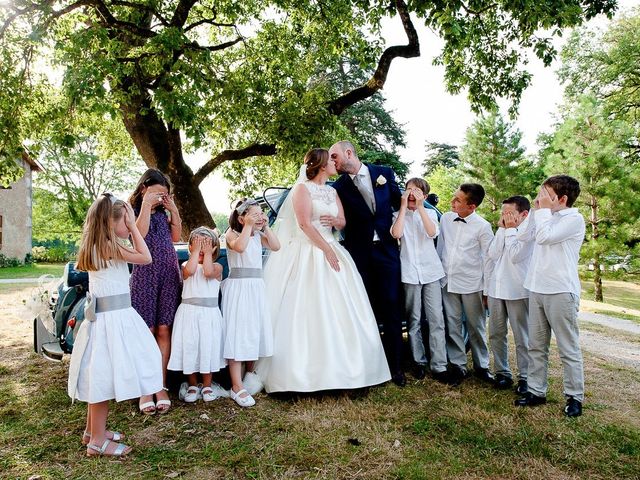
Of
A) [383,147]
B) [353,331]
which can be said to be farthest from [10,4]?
[383,147]

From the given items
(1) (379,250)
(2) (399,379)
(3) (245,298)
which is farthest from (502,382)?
(3) (245,298)

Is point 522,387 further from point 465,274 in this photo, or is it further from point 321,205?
point 321,205

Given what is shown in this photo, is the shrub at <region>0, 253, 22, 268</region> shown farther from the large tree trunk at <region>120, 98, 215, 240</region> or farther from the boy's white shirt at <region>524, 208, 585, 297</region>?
the boy's white shirt at <region>524, 208, 585, 297</region>

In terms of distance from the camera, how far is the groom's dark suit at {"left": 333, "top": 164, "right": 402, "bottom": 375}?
4.53m

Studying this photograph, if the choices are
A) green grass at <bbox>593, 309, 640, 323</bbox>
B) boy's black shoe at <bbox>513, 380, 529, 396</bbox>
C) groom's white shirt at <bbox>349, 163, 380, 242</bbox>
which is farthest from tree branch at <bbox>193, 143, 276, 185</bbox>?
green grass at <bbox>593, 309, 640, 323</bbox>

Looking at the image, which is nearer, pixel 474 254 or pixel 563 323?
pixel 563 323

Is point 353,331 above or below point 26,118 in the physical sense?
below

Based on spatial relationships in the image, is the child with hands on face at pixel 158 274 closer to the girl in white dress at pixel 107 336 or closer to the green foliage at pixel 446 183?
the girl in white dress at pixel 107 336

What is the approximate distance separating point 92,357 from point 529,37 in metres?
8.92

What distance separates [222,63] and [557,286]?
33.4 ft

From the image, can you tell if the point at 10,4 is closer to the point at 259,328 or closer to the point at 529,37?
the point at 259,328

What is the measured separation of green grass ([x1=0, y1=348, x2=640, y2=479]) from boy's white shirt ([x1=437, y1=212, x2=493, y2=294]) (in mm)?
987

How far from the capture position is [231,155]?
34.8 ft

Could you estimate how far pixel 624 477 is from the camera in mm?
2807
